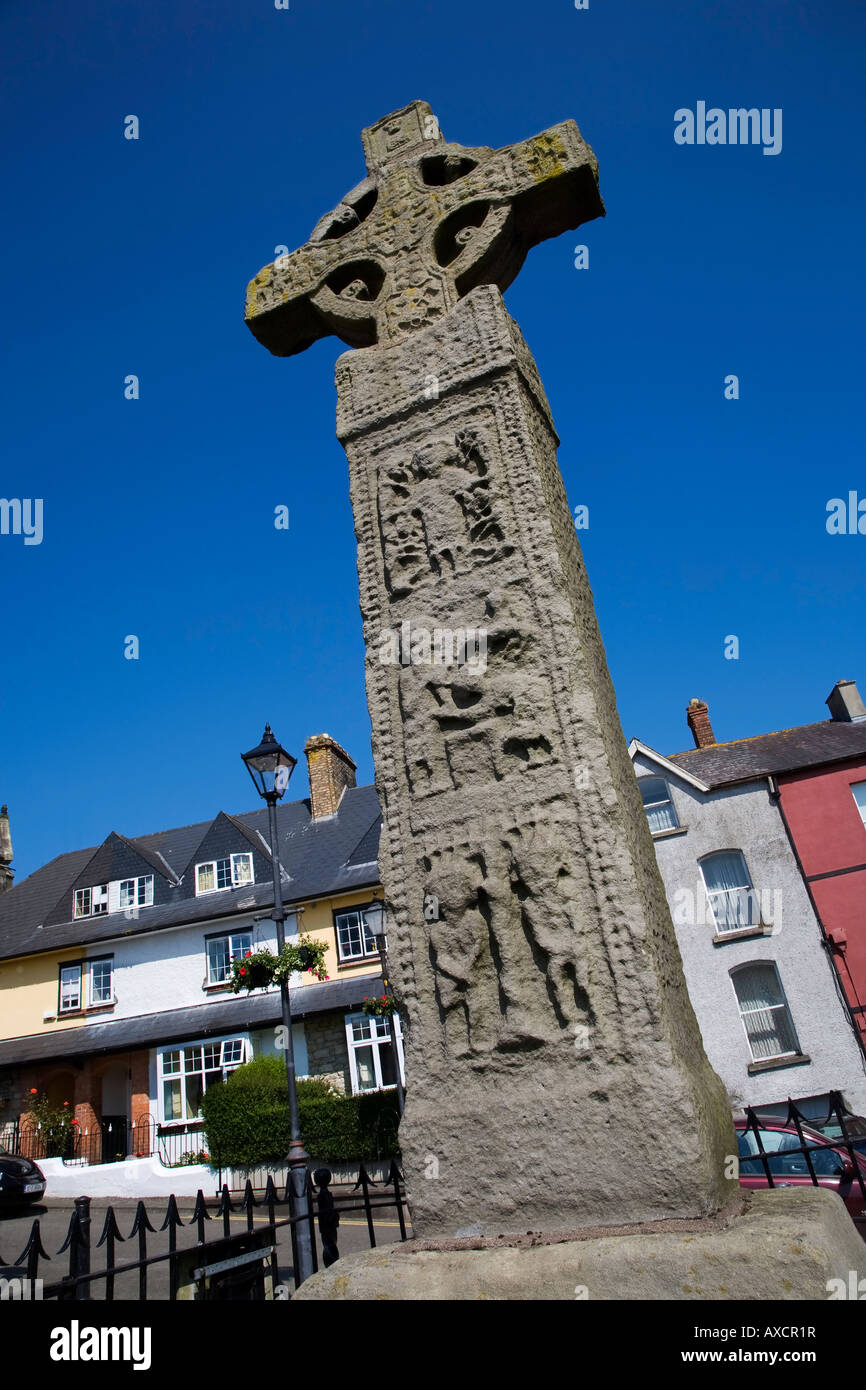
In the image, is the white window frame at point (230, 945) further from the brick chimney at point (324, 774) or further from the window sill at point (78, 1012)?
the brick chimney at point (324, 774)

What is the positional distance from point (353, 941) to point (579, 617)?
20.0 m

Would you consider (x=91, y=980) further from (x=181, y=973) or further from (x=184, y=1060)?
(x=184, y=1060)

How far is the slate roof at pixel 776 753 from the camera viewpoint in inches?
787

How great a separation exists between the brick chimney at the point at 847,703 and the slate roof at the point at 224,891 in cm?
1277

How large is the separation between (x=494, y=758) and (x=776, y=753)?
19395 mm

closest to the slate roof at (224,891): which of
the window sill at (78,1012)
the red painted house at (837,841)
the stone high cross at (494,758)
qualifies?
the window sill at (78,1012)

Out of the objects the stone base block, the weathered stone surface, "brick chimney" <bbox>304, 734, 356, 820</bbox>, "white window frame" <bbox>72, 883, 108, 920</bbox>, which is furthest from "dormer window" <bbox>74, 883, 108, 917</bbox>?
the stone base block

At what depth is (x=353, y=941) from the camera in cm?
2230

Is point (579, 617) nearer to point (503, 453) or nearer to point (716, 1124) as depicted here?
point (503, 453)

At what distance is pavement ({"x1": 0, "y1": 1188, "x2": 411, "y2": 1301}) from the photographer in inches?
407

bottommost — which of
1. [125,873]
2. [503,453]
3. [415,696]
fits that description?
[415,696]

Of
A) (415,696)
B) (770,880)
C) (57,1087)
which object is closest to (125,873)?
(57,1087)

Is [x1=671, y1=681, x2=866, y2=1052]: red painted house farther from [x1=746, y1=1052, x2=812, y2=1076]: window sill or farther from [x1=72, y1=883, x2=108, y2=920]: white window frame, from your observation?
[x1=72, y1=883, x2=108, y2=920]: white window frame
